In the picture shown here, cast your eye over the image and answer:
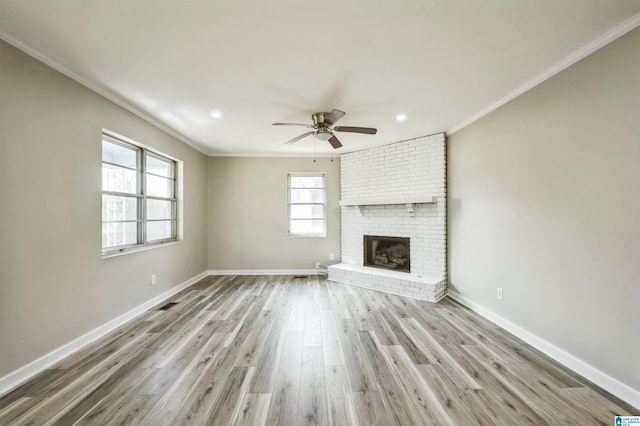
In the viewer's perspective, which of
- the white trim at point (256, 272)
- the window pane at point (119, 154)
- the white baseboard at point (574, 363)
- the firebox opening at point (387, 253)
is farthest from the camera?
the white trim at point (256, 272)

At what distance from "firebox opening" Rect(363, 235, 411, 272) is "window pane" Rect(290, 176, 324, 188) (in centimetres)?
151

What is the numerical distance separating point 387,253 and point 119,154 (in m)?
4.37

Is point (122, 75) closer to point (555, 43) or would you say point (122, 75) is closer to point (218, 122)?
point (218, 122)

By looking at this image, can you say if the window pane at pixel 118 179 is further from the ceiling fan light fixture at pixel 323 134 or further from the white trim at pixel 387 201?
the white trim at pixel 387 201

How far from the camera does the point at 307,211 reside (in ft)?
17.1

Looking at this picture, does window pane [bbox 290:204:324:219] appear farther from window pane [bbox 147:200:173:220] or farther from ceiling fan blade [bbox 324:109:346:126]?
ceiling fan blade [bbox 324:109:346:126]

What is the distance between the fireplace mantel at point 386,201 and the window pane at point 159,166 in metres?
3.09

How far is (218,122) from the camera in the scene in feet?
11.0

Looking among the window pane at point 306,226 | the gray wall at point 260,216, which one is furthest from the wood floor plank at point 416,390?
the window pane at point 306,226

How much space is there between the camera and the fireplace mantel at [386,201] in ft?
12.7

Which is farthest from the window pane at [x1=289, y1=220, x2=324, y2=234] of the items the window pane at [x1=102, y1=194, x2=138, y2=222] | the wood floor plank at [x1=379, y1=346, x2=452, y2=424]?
the wood floor plank at [x1=379, y1=346, x2=452, y2=424]

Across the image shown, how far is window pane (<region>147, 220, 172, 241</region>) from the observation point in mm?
3517

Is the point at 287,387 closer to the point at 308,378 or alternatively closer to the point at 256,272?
the point at 308,378

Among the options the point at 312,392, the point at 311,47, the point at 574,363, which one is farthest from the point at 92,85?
the point at 574,363
